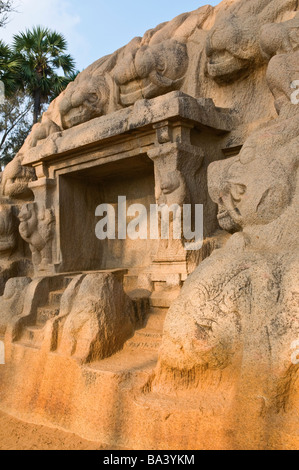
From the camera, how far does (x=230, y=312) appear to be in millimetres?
2414

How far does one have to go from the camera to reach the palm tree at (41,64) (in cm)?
1486

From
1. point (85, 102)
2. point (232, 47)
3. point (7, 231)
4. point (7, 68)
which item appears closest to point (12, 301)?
point (7, 231)

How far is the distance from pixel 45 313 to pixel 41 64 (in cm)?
1271

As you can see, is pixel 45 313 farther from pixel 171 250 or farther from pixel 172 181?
pixel 172 181

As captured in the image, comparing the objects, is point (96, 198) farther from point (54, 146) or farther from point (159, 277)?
point (159, 277)

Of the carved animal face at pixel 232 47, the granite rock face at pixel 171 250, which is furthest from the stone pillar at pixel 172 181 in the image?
the carved animal face at pixel 232 47

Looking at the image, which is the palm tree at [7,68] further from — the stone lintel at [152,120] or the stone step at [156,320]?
the stone step at [156,320]

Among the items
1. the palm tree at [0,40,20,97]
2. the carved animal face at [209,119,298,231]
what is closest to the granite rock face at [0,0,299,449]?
the carved animal face at [209,119,298,231]

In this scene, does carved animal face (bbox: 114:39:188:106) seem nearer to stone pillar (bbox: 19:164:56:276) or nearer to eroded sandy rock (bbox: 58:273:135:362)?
stone pillar (bbox: 19:164:56:276)

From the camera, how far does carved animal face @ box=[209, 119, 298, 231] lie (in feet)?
9.26

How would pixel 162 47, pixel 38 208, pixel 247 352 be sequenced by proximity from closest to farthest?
pixel 247 352 → pixel 162 47 → pixel 38 208

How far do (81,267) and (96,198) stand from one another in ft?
2.92

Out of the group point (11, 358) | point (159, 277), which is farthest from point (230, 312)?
point (11, 358)

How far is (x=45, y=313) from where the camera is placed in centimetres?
435
